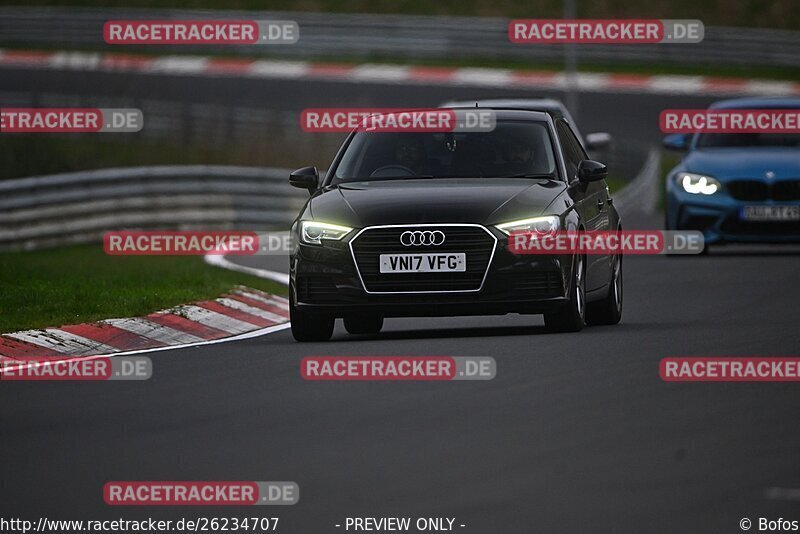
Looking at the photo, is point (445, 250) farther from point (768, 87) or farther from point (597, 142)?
point (768, 87)

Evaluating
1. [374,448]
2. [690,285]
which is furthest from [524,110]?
[374,448]

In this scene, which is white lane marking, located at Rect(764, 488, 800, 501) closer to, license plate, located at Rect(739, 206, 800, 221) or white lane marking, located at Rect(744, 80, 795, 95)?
license plate, located at Rect(739, 206, 800, 221)

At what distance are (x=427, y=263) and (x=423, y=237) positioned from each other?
16 centimetres

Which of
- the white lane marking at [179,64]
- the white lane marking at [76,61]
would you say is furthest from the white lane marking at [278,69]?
the white lane marking at [76,61]

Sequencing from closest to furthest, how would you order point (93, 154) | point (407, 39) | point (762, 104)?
point (762, 104)
point (93, 154)
point (407, 39)

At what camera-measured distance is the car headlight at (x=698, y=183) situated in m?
20.5

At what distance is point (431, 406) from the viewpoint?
964 centimetres

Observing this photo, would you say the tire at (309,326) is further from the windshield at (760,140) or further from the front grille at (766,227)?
the windshield at (760,140)

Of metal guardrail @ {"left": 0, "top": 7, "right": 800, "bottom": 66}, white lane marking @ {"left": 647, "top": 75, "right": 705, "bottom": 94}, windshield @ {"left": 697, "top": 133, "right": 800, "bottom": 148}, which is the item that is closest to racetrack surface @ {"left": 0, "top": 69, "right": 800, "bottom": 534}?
windshield @ {"left": 697, "top": 133, "right": 800, "bottom": 148}

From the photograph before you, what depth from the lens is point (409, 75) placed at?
165 feet

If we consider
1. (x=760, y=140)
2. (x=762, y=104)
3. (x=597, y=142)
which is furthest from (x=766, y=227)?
(x=597, y=142)

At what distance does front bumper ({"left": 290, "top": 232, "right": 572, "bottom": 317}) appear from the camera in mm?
12445

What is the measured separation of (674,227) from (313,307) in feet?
29.8

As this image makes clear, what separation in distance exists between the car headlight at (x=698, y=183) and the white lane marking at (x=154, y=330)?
8.12 m
